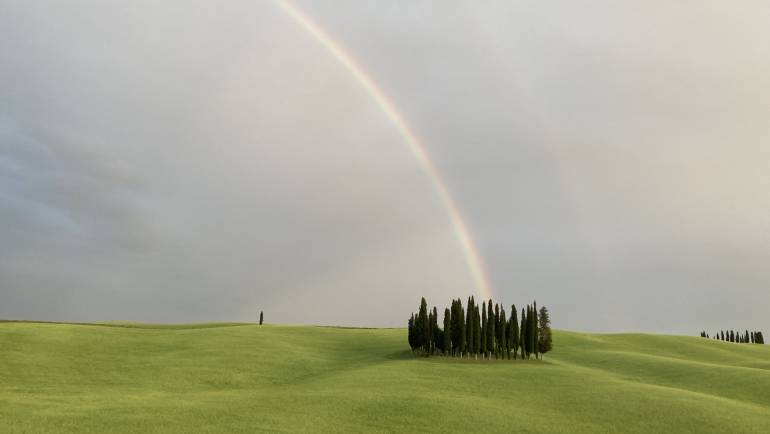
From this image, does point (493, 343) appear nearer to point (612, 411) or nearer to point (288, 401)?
point (612, 411)

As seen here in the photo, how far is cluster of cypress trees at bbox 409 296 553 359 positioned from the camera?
3118 inches

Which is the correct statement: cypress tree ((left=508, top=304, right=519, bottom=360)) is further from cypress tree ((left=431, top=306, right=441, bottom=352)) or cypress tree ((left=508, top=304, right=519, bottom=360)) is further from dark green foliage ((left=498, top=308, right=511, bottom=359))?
cypress tree ((left=431, top=306, right=441, bottom=352))

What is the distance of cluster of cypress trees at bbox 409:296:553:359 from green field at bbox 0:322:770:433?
3705 mm

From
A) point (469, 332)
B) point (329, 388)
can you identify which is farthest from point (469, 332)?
point (329, 388)

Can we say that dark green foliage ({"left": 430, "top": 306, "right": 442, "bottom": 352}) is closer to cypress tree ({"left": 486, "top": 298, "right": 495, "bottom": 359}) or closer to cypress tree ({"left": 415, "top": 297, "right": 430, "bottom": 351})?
cypress tree ({"left": 415, "top": 297, "right": 430, "bottom": 351})

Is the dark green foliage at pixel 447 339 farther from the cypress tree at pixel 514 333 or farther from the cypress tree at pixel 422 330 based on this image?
the cypress tree at pixel 514 333

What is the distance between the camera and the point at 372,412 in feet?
131

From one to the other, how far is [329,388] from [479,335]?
34.0 meters

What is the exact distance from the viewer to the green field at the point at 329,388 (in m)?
37.9

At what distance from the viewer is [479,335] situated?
78.9 meters

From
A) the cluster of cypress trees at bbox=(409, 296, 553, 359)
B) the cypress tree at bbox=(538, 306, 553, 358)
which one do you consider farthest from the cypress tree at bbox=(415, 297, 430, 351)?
the cypress tree at bbox=(538, 306, 553, 358)

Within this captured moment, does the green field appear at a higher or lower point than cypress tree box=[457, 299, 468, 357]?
lower

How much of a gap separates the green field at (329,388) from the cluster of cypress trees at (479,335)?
3705 mm

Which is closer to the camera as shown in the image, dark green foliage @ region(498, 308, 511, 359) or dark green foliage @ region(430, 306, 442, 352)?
dark green foliage @ region(498, 308, 511, 359)
